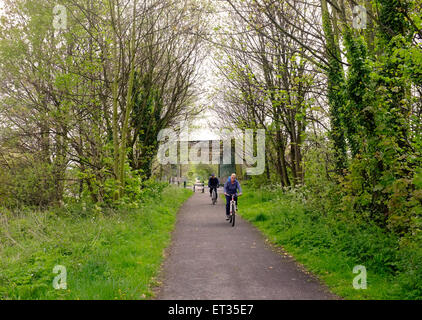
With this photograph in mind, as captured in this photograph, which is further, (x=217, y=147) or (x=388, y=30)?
(x=217, y=147)

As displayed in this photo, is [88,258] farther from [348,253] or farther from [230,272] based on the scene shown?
[348,253]

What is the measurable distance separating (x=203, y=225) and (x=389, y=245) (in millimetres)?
Answer: 7591

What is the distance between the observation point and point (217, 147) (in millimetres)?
46406

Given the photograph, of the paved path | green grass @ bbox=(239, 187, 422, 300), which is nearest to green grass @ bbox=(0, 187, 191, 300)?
the paved path

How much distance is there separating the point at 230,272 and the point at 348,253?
101 inches

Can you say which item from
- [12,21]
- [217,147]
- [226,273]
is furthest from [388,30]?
[217,147]

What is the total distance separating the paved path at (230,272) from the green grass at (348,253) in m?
0.41

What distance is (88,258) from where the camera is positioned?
23.6 ft

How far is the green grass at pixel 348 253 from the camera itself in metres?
5.68

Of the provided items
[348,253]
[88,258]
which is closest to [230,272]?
[348,253]

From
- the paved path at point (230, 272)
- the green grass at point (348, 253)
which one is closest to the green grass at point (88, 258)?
the paved path at point (230, 272)

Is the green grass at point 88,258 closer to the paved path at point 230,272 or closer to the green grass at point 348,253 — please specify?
the paved path at point 230,272

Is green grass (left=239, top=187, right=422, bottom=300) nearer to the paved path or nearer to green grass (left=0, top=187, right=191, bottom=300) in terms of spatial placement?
the paved path

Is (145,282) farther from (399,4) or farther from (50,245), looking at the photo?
(399,4)
